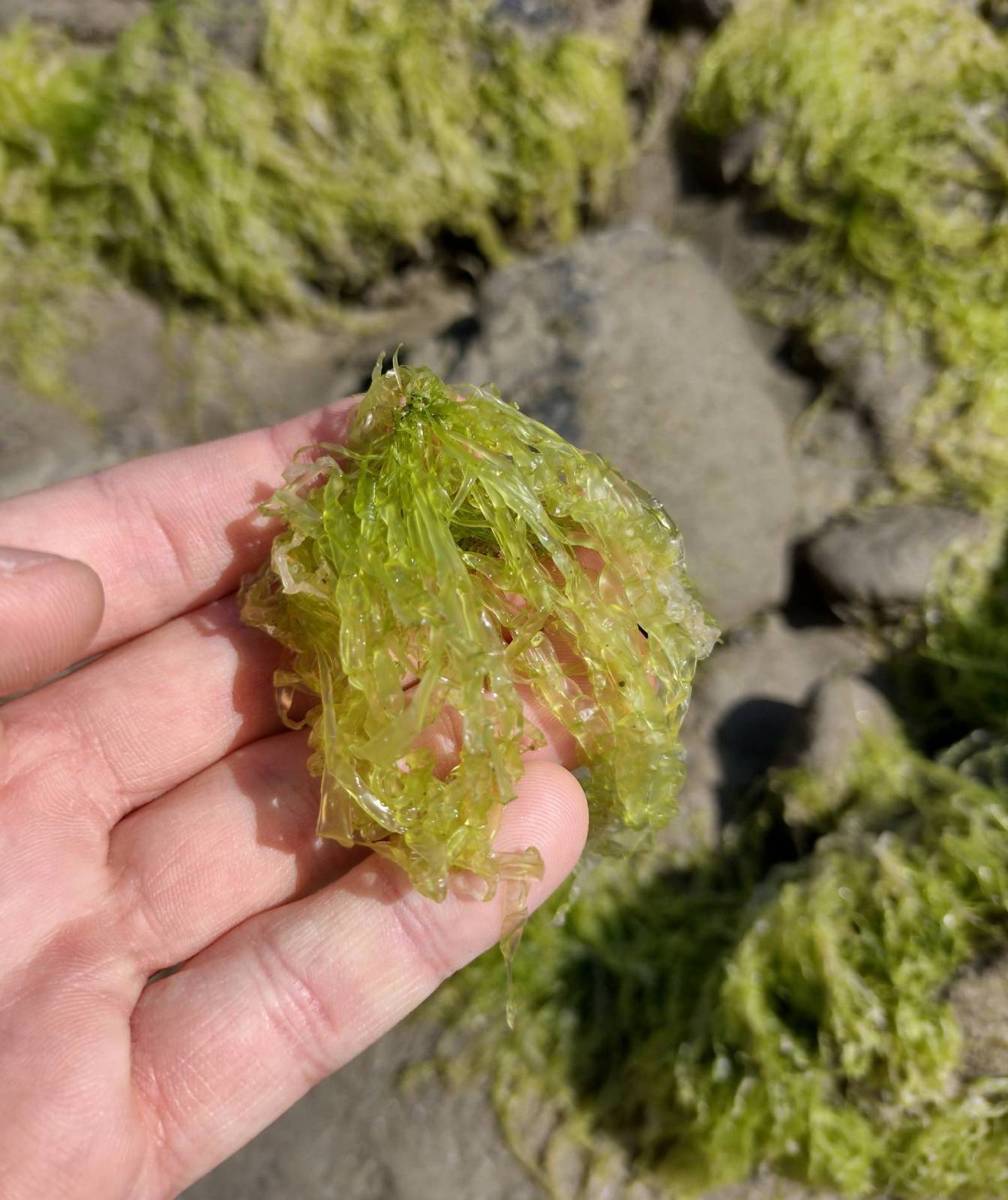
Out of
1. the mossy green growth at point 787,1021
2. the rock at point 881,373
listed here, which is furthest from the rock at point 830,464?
the mossy green growth at point 787,1021

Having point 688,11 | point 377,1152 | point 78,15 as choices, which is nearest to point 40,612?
point 377,1152

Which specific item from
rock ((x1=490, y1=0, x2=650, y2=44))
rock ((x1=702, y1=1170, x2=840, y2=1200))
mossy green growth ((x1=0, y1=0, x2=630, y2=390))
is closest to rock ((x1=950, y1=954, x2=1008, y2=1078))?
rock ((x1=702, y1=1170, x2=840, y2=1200))

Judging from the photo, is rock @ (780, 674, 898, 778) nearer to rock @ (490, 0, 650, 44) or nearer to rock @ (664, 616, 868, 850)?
rock @ (664, 616, 868, 850)

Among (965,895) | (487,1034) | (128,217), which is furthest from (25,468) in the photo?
(965,895)

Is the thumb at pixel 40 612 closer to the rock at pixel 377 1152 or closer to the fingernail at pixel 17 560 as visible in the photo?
the fingernail at pixel 17 560

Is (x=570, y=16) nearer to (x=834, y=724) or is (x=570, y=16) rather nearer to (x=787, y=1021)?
(x=834, y=724)

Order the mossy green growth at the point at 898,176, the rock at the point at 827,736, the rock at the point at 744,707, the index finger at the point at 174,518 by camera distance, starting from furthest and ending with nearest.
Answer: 1. the mossy green growth at the point at 898,176
2. the rock at the point at 744,707
3. the rock at the point at 827,736
4. the index finger at the point at 174,518
